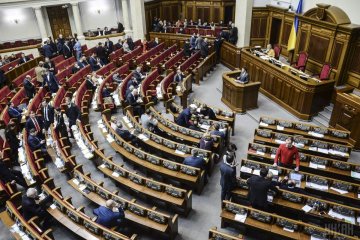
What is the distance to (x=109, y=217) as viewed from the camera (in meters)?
4.75

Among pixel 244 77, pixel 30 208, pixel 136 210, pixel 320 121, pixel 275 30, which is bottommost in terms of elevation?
pixel 320 121

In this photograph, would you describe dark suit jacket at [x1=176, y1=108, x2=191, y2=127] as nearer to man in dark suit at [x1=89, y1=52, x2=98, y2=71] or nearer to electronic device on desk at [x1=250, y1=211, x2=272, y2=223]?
electronic device on desk at [x1=250, y1=211, x2=272, y2=223]

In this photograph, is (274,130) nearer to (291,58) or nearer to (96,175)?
(96,175)

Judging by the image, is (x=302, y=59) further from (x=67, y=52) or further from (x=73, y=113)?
(x=67, y=52)

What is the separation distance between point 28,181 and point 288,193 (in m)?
5.04

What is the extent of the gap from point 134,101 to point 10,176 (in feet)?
13.0

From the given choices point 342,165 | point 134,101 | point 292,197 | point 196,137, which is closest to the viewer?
point 292,197

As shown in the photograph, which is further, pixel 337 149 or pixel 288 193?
pixel 337 149

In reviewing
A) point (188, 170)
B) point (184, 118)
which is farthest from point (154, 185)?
point (184, 118)

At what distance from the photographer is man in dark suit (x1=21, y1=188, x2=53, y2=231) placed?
197 inches

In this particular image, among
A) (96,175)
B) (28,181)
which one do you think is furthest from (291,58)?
(28,181)

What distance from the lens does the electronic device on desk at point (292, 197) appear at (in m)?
5.21

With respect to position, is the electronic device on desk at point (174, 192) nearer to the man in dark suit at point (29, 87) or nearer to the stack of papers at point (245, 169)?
the stack of papers at point (245, 169)

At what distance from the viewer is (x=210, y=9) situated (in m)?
17.2
